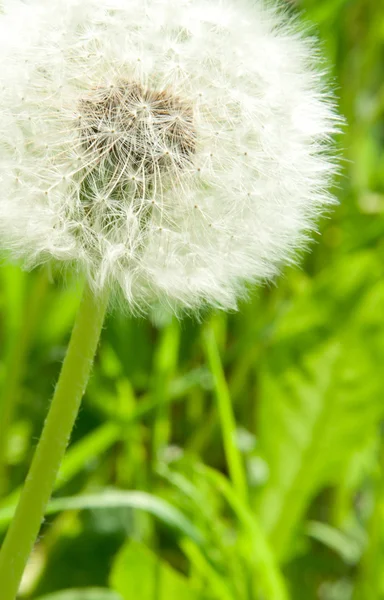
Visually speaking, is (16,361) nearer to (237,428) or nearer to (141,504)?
(141,504)

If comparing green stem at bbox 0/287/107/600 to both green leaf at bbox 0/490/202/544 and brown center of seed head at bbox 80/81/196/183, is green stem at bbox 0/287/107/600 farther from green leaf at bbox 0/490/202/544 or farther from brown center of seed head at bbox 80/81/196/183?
green leaf at bbox 0/490/202/544

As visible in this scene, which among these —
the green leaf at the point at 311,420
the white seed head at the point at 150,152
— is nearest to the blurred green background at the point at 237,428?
the green leaf at the point at 311,420

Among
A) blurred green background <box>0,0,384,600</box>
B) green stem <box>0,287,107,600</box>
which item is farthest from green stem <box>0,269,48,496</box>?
green stem <box>0,287,107,600</box>

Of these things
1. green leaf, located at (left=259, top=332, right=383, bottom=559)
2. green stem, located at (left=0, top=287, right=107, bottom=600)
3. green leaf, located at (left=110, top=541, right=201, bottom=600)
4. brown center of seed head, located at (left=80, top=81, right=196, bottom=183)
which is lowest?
green stem, located at (left=0, top=287, right=107, bottom=600)

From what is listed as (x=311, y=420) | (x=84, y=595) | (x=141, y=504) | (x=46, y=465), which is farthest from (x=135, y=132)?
(x=311, y=420)

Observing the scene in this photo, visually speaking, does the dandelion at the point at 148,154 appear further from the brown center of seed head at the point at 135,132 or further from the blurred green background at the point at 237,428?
the blurred green background at the point at 237,428

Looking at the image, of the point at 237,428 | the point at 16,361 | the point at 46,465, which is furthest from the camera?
the point at 237,428
